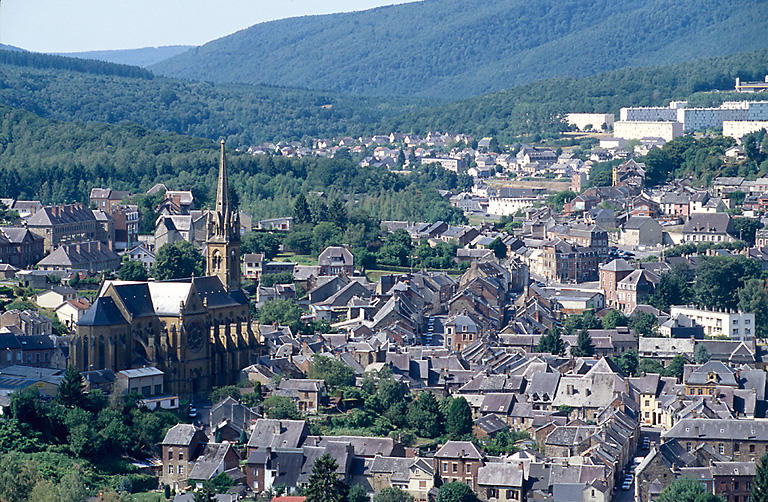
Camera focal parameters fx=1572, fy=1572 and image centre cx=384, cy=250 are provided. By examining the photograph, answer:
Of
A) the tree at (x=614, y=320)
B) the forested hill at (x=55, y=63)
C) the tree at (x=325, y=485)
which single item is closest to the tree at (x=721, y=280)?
Answer: the tree at (x=614, y=320)

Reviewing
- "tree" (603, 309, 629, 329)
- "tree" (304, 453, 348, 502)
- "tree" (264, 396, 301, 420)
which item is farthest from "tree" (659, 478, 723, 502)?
"tree" (603, 309, 629, 329)

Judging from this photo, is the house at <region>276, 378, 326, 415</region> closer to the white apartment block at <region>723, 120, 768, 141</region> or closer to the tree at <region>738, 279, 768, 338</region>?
the tree at <region>738, 279, 768, 338</region>

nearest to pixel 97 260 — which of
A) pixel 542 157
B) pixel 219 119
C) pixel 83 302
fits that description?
pixel 83 302

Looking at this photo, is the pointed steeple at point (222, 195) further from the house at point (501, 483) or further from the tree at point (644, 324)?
the tree at point (644, 324)

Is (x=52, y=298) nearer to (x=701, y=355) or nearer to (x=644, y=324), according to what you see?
(x=644, y=324)

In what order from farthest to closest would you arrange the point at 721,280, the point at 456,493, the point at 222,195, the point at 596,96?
1. the point at 596,96
2. the point at 721,280
3. the point at 222,195
4. the point at 456,493

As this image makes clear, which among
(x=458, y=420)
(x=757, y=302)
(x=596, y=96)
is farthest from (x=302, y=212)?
(x=596, y=96)
